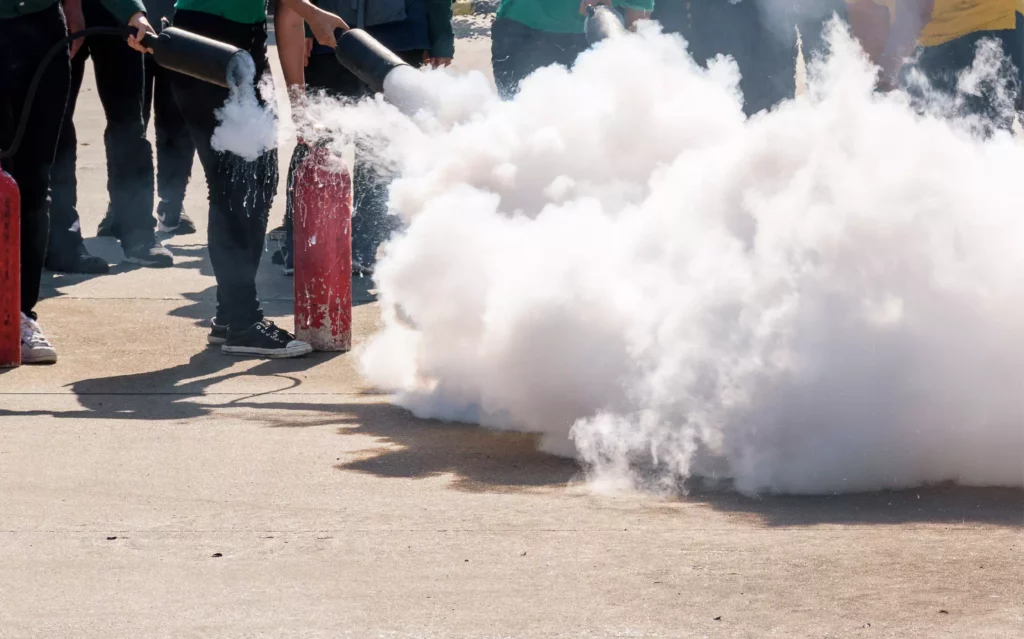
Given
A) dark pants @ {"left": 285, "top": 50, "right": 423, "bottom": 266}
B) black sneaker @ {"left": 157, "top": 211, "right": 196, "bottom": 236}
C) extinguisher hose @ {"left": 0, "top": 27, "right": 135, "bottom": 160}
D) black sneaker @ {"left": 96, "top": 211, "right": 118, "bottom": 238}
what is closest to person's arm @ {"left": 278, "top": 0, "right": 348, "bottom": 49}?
extinguisher hose @ {"left": 0, "top": 27, "right": 135, "bottom": 160}

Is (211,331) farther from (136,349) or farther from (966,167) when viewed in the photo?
(966,167)

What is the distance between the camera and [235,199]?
230 inches

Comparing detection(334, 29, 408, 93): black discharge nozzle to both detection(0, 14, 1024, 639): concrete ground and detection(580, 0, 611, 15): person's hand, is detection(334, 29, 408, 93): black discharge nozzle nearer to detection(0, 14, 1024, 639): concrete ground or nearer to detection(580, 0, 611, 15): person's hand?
detection(0, 14, 1024, 639): concrete ground

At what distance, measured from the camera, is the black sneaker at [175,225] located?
9062mm

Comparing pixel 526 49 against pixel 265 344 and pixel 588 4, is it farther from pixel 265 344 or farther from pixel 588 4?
pixel 265 344

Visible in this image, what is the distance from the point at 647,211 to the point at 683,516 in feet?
4.38

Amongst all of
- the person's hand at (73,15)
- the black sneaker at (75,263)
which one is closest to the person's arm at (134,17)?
the person's hand at (73,15)

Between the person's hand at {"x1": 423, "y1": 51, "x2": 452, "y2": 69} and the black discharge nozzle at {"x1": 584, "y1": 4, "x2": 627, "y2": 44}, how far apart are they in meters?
0.71

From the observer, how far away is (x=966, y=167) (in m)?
4.30

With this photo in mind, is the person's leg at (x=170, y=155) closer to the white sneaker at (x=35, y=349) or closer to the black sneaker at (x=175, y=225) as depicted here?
the black sneaker at (x=175, y=225)

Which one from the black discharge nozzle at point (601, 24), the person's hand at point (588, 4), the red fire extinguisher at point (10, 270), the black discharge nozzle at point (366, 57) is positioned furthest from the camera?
the person's hand at point (588, 4)

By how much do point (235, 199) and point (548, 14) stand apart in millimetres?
2552

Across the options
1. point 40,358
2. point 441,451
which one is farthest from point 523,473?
point 40,358

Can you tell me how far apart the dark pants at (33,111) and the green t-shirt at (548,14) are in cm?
276
